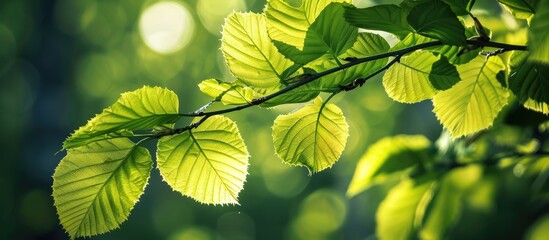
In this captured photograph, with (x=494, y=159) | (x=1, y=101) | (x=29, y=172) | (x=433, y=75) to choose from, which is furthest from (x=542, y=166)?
(x=1, y=101)

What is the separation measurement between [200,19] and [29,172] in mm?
7147

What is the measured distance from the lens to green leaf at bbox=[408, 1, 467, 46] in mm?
442

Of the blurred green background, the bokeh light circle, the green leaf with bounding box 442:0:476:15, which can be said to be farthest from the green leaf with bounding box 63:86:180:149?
the bokeh light circle

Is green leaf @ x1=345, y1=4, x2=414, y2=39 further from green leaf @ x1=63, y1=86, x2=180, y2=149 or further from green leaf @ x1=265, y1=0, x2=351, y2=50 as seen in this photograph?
green leaf @ x1=63, y1=86, x2=180, y2=149

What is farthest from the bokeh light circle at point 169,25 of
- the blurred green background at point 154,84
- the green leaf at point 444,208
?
the green leaf at point 444,208

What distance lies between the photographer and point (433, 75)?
1.73ft

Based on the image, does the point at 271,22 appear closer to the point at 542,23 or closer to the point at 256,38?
the point at 256,38

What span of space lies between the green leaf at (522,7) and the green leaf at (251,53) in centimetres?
20

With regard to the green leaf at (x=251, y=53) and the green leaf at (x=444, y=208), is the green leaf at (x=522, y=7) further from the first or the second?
the green leaf at (x=444, y=208)

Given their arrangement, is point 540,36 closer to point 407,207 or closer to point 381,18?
point 381,18

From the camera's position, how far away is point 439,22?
0.45 m

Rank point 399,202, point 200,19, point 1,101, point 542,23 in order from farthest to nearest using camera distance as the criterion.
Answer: point 200,19
point 1,101
point 399,202
point 542,23

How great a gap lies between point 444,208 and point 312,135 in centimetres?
66

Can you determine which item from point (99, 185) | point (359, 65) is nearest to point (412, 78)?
point (359, 65)
